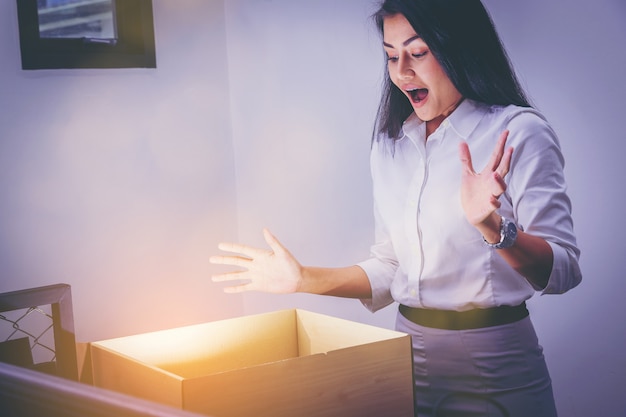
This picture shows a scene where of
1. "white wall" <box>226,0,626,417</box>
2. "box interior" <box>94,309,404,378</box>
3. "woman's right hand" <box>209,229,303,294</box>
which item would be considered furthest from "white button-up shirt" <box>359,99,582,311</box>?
"white wall" <box>226,0,626,417</box>

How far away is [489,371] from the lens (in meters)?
1.40

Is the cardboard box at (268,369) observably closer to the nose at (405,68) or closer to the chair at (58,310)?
the chair at (58,310)

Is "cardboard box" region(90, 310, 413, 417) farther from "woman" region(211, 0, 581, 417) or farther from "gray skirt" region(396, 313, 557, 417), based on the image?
"gray skirt" region(396, 313, 557, 417)

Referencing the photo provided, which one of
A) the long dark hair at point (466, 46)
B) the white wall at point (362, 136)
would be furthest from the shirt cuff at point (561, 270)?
the white wall at point (362, 136)

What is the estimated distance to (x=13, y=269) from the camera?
2086mm

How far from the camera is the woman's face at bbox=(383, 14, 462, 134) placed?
59.5 inches

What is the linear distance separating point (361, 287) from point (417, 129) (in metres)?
0.38

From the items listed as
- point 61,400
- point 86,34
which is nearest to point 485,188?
point 61,400

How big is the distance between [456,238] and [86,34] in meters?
1.51

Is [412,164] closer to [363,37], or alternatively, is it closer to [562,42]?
[562,42]

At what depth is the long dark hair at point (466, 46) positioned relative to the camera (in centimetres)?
146

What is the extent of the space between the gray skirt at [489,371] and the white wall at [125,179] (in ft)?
4.20

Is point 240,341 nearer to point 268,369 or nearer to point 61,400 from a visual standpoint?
point 268,369

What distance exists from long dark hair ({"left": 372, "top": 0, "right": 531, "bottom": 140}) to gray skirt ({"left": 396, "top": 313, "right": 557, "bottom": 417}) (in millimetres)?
483
